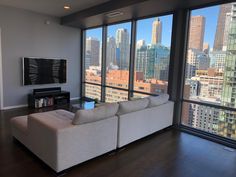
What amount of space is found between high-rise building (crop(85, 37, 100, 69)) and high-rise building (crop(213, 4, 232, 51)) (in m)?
3.83

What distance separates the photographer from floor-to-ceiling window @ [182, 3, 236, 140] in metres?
3.49

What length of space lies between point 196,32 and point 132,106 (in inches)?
90.5

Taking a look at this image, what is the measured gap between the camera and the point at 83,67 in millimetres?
6898

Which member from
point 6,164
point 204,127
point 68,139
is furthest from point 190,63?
point 6,164

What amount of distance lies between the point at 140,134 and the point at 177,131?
1164 mm

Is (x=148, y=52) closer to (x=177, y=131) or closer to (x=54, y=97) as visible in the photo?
(x=177, y=131)

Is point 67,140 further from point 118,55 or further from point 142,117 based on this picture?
point 118,55

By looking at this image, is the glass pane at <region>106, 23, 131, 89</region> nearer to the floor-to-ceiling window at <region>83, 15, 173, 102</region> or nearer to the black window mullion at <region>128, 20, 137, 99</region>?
the floor-to-ceiling window at <region>83, 15, 173, 102</region>

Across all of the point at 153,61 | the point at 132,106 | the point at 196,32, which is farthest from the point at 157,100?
the point at 196,32

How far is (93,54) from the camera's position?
653 centimetres

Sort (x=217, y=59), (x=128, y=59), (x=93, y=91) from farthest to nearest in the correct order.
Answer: (x=93, y=91) → (x=128, y=59) → (x=217, y=59)

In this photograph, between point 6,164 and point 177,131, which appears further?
point 177,131

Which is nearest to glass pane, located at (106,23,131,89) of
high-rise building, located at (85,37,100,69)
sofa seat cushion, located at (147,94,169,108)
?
high-rise building, located at (85,37,100,69)

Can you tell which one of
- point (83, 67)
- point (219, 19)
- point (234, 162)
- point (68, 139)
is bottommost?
point (234, 162)
